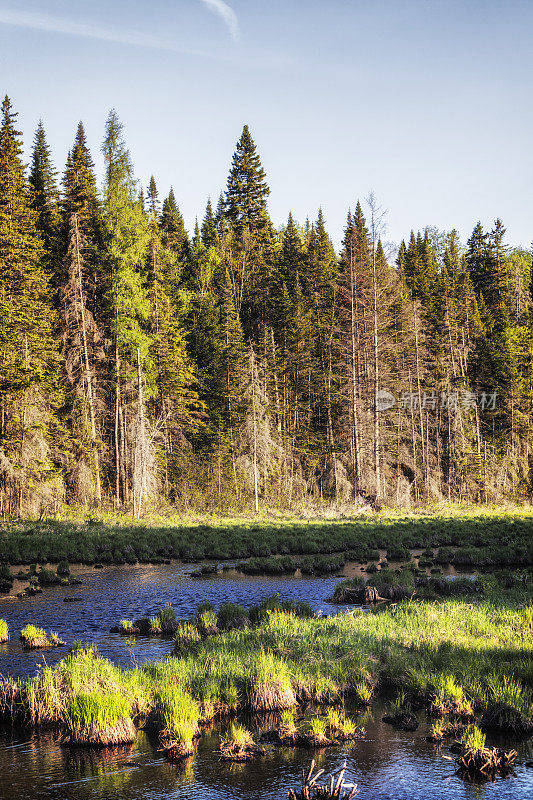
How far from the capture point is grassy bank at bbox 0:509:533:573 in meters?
21.4

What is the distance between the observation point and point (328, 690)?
866cm

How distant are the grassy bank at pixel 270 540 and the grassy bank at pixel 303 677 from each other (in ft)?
30.0

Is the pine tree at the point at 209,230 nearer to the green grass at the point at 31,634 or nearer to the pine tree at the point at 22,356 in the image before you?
the pine tree at the point at 22,356

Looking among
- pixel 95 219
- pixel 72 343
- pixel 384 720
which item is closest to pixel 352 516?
pixel 72 343

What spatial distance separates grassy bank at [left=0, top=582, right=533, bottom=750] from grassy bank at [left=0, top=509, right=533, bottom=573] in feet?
30.0

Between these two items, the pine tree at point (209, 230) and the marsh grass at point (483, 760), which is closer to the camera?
the marsh grass at point (483, 760)

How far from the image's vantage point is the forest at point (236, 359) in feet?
109

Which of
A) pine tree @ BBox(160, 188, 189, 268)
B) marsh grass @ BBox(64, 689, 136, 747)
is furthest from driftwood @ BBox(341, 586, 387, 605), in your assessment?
pine tree @ BBox(160, 188, 189, 268)

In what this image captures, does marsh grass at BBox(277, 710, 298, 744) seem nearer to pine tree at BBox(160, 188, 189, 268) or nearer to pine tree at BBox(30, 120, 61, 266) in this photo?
pine tree at BBox(30, 120, 61, 266)

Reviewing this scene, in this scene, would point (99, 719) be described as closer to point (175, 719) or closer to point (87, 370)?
point (175, 719)

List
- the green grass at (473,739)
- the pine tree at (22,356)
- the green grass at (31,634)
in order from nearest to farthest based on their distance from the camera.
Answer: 1. the green grass at (473,739)
2. the green grass at (31,634)
3. the pine tree at (22,356)

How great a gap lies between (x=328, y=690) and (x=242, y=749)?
197 centimetres

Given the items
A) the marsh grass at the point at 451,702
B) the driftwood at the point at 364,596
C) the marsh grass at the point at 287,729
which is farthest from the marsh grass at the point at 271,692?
the driftwood at the point at 364,596

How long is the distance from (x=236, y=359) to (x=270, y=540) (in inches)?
787
